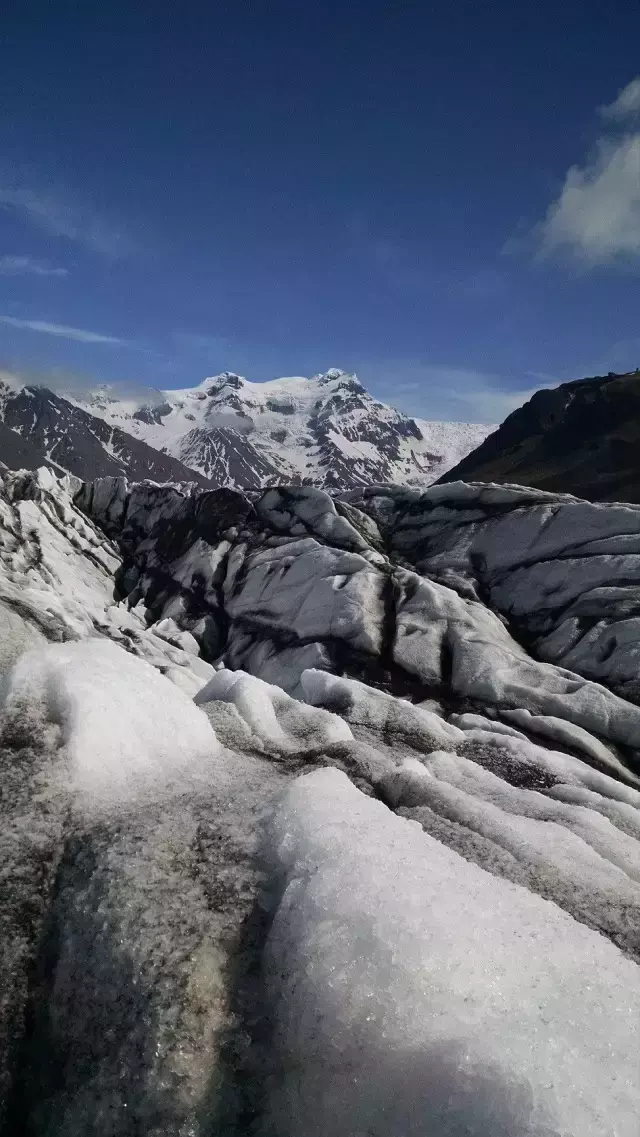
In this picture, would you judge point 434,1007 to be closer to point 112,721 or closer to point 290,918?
point 290,918

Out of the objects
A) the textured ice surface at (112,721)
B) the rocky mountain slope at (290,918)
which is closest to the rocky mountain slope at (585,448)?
the rocky mountain slope at (290,918)

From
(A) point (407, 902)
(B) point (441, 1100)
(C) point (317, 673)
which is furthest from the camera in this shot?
(C) point (317, 673)

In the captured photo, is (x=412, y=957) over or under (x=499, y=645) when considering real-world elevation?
over

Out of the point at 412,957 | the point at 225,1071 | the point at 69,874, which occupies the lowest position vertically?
the point at 225,1071

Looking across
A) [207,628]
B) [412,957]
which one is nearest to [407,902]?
[412,957]

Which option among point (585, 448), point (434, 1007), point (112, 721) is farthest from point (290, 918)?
point (585, 448)

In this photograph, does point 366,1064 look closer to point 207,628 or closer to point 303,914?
point 303,914
